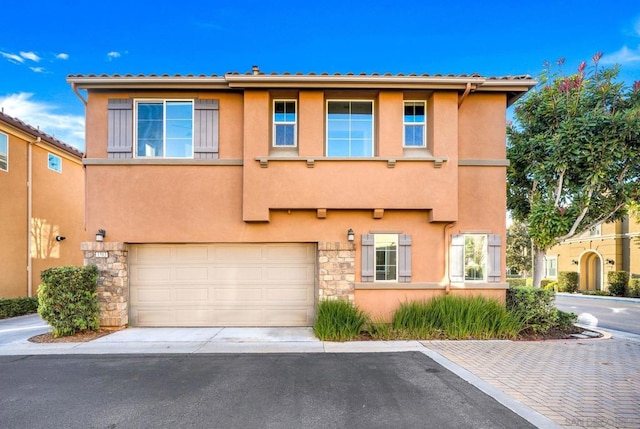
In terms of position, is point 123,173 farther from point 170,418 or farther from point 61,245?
point 61,245

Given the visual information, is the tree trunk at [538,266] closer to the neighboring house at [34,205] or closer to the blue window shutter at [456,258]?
the blue window shutter at [456,258]

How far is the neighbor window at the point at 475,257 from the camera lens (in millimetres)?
A: 8156

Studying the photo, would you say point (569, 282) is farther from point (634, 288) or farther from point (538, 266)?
point (538, 266)

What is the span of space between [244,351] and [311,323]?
2278mm

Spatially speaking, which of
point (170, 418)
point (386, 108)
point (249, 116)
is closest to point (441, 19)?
point (386, 108)

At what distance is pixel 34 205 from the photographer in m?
12.0

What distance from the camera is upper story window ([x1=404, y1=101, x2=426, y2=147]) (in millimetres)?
8195

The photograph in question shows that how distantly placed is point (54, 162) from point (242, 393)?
13901 millimetres

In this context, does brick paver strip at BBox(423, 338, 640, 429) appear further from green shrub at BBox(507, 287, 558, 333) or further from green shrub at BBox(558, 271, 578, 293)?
green shrub at BBox(558, 271, 578, 293)

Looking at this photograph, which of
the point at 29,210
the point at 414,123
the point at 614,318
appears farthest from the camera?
the point at 29,210

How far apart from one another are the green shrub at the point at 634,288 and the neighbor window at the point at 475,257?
57.6 feet

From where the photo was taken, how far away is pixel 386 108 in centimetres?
793

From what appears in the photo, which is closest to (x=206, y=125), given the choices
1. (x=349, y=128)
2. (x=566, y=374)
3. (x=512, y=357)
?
(x=349, y=128)

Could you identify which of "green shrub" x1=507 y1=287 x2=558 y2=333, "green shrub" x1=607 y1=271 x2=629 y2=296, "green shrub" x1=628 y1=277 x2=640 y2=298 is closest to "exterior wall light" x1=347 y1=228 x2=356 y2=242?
"green shrub" x1=507 y1=287 x2=558 y2=333
